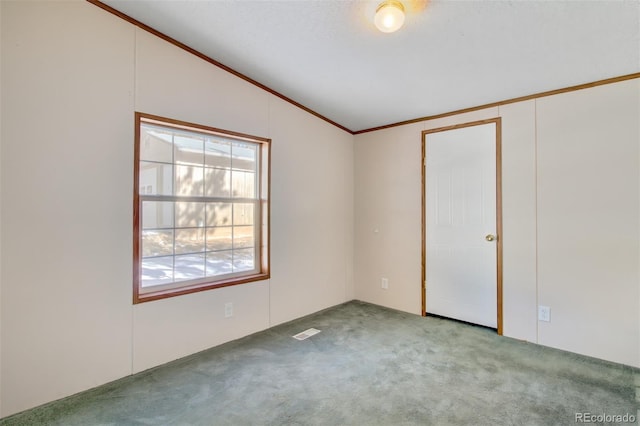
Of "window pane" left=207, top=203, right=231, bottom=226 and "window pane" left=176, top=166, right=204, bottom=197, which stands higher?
"window pane" left=176, top=166, right=204, bottom=197

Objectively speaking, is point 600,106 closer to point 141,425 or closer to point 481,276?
point 481,276

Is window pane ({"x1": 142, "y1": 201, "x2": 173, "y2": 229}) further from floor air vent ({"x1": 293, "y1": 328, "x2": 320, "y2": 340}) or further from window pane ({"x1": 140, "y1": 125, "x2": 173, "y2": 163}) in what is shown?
floor air vent ({"x1": 293, "y1": 328, "x2": 320, "y2": 340})

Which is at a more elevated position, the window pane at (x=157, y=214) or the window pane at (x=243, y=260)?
the window pane at (x=157, y=214)

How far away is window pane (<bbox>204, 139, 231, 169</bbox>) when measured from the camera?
9.24 feet

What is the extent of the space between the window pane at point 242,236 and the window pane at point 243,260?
6 cm

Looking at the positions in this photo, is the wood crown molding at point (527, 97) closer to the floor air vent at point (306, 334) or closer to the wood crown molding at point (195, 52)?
the wood crown molding at point (195, 52)

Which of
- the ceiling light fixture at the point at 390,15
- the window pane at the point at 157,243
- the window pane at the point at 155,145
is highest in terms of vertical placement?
the ceiling light fixture at the point at 390,15

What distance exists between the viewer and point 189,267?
8.92 feet

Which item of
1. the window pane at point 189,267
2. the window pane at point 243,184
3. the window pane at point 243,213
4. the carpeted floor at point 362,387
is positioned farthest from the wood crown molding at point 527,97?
the window pane at point 189,267

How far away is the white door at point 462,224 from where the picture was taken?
309 centimetres

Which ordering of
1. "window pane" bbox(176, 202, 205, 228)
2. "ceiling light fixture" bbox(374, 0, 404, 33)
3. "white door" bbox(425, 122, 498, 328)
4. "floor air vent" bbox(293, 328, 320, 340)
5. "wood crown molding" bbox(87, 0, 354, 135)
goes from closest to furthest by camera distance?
1. "ceiling light fixture" bbox(374, 0, 404, 33)
2. "wood crown molding" bbox(87, 0, 354, 135)
3. "window pane" bbox(176, 202, 205, 228)
4. "floor air vent" bbox(293, 328, 320, 340)
5. "white door" bbox(425, 122, 498, 328)

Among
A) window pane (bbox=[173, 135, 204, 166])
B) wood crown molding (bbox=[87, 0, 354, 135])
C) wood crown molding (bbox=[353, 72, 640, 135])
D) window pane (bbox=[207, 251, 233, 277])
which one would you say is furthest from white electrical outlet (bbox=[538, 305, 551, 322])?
window pane (bbox=[173, 135, 204, 166])

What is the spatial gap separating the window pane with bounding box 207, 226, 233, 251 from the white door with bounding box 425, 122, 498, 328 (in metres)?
2.21

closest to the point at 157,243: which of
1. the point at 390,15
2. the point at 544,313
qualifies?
the point at 390,15
